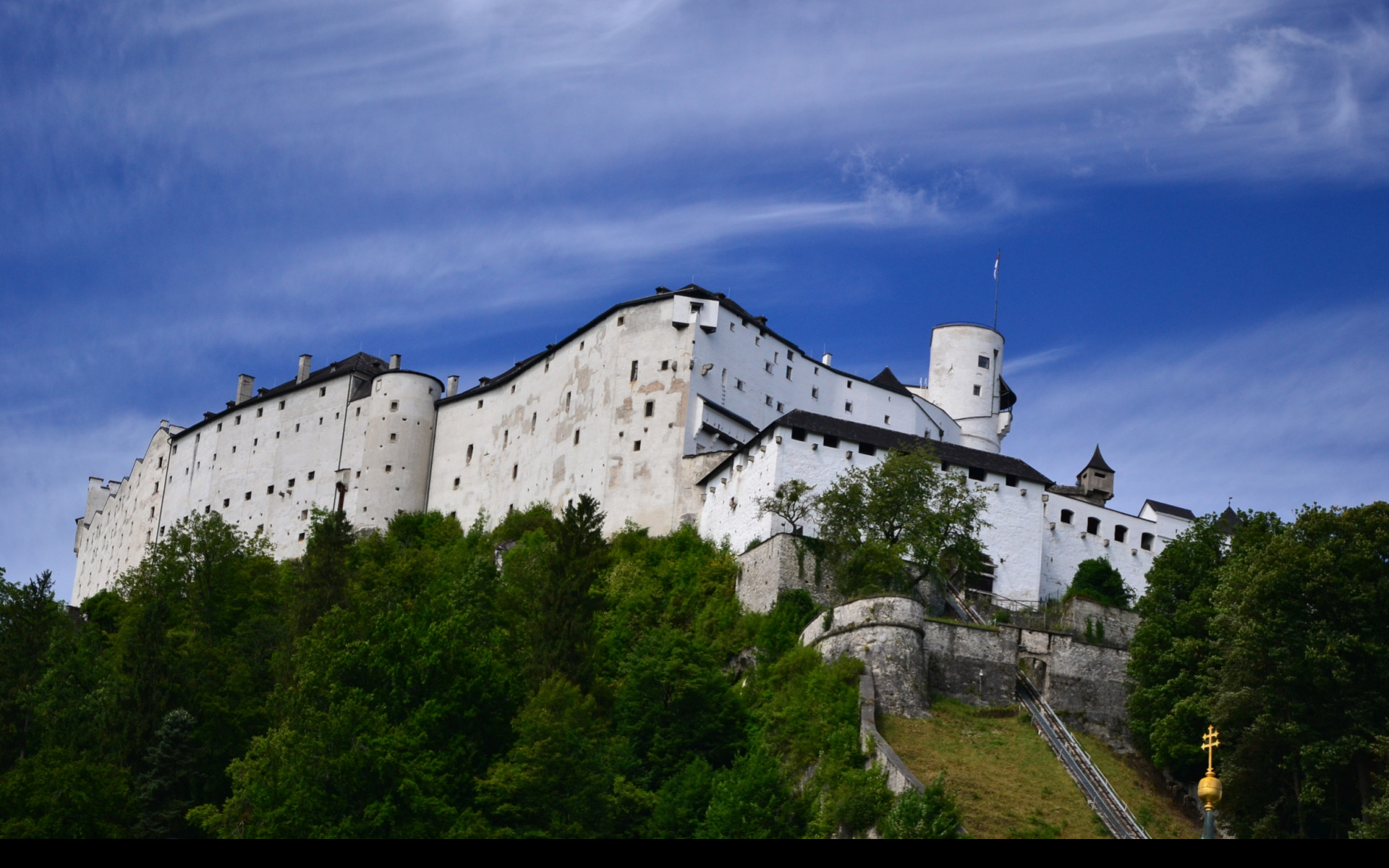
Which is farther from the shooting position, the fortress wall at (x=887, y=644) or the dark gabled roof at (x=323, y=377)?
the dark gabled roof at (x=323, y=377)

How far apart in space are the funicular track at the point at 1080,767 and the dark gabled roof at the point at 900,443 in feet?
28.6

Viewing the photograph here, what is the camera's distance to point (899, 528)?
168ft

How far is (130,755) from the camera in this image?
153 feet

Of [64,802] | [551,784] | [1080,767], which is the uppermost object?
[1080,767]

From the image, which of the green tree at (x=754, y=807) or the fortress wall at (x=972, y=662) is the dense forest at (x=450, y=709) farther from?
the fortress wall at (x=972, y=662)

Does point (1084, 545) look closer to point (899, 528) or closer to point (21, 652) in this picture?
point (899, 528)

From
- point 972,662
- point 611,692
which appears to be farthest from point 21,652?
point 972,662

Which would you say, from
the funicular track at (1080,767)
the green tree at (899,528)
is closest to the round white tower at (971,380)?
the green tree at (899,528)

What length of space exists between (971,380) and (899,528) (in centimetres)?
3223

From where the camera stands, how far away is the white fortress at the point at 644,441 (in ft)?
190

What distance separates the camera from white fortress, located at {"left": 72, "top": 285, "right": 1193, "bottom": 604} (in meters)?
58.0

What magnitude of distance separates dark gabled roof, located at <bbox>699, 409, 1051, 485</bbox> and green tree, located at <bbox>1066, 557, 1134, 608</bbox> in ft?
11.7

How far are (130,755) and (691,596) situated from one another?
1915 centimetres

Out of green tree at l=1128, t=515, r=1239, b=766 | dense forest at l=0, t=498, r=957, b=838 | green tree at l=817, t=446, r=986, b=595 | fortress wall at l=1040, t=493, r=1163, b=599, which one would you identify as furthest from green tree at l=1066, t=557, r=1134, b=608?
dense forest at l=0, t=498, r=957, b=838
